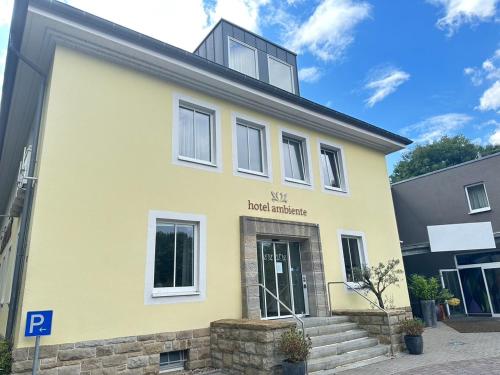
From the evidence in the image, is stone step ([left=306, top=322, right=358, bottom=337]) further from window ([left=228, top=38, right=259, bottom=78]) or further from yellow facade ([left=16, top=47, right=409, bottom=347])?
window ([left=228, top=38, right=259, bottom=78])

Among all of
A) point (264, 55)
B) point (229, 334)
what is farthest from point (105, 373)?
point (264, 55)

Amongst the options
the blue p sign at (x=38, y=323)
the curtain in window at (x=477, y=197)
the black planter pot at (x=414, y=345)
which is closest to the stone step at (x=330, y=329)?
the black planter pot at (x=414, y=345)

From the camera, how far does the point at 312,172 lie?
1070 cm

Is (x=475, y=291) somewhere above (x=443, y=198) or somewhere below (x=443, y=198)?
below

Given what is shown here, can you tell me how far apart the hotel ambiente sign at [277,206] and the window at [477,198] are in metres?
12.4

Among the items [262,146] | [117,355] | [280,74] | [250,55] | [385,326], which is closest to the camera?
[117,355]

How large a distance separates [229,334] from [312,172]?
5.61 metres

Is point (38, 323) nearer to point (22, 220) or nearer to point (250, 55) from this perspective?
point (22, 220)

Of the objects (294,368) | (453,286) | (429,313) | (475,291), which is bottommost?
(294,368)

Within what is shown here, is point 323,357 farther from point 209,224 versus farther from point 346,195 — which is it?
point 346,195

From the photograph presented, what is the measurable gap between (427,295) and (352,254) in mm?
5506

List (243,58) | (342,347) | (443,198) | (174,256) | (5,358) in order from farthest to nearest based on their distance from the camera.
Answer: (443,198) < (243,58) < (342,347) < (174,256) < (5,358)

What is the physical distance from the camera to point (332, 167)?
1184 cm

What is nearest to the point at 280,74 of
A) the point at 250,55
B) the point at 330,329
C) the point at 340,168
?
the point at 250,55
